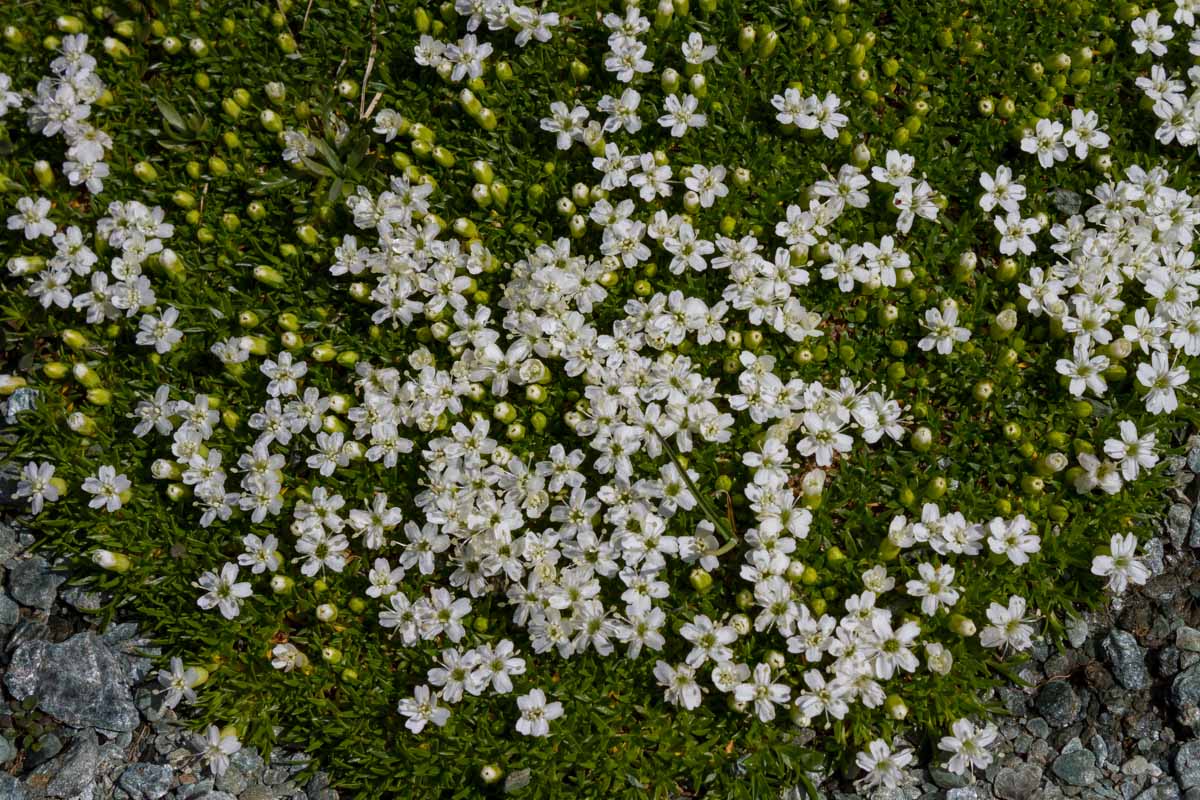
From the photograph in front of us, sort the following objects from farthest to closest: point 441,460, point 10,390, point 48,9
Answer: point 48,9 → point 10,390 → point 441,460

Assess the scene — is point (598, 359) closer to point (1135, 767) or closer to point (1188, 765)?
point (1135, 767)

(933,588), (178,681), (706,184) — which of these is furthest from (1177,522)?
(178,681)

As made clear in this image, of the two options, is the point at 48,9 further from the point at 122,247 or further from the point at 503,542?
the point at 503,542

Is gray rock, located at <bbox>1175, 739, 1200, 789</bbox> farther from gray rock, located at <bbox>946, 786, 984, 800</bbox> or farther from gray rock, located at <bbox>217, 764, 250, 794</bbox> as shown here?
gray rock, located at <bbox>217, 764, 250, 794</bbox>

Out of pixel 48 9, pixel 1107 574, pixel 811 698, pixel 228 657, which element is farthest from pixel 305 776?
pixel 48 9

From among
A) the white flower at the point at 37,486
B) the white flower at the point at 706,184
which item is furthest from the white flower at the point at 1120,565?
the white flower at the point at 37,486
